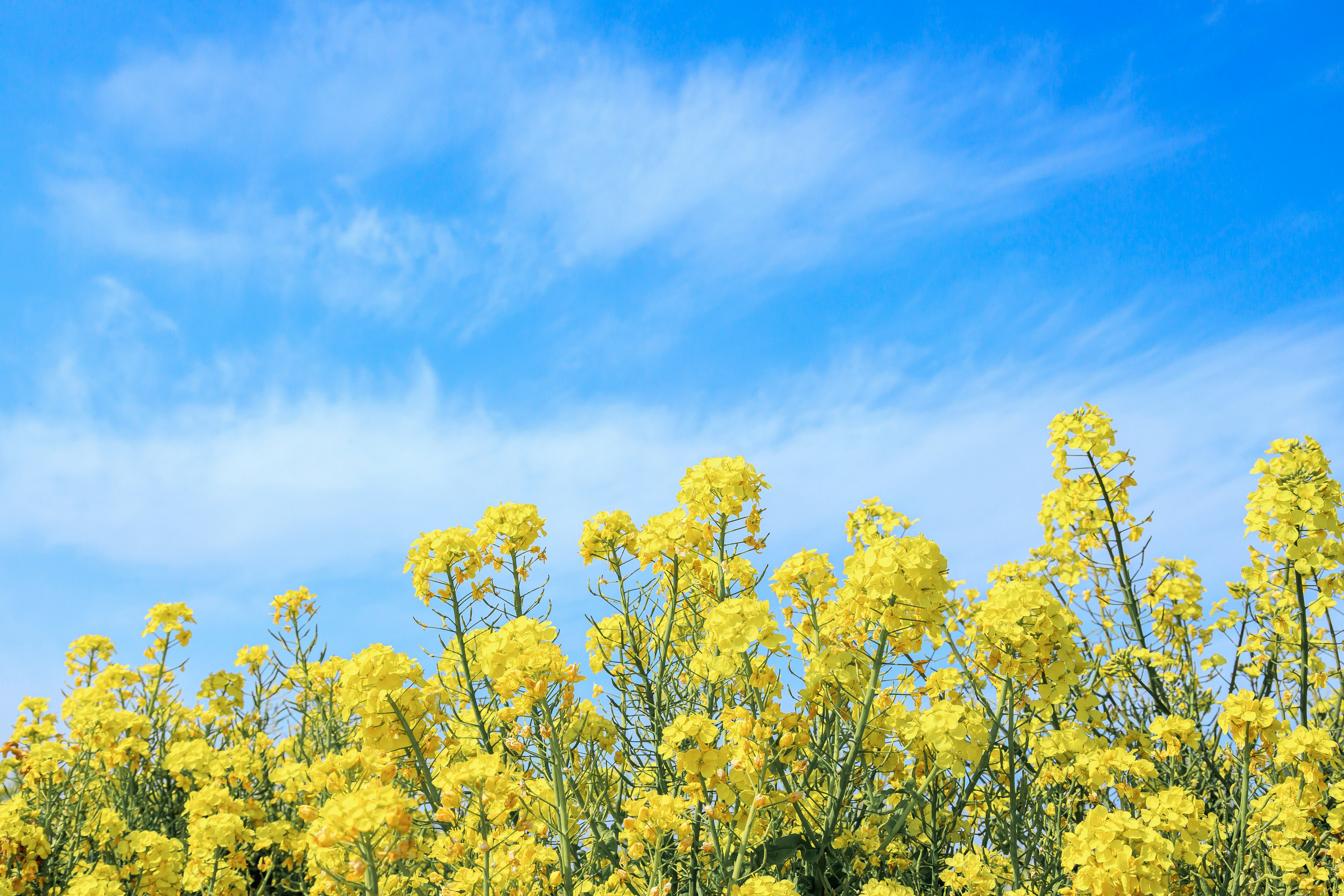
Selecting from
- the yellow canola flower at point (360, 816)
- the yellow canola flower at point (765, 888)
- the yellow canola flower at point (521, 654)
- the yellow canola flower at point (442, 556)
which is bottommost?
the yellow canola flower at point (765, 888)

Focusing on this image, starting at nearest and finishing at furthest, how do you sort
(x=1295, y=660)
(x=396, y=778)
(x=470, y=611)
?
(x=396, y=778) < (x=470, y=611) < (x=1295, y=660)

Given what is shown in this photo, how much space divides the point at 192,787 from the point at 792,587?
207 inches

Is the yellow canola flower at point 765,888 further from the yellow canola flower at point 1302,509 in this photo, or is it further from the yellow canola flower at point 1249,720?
the yellow canola flower at point 1302,509

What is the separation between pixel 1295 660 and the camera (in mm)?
5398

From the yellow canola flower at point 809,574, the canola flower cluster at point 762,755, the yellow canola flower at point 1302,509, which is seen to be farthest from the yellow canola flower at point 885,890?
the yellow canola flower at point 1302,509

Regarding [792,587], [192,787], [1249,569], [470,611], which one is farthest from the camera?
[192,787]

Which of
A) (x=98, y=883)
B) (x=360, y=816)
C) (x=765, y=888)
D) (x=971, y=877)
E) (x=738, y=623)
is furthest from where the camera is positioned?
(x=98, y=883)

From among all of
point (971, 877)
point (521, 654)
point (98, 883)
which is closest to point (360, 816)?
point (521, 654)

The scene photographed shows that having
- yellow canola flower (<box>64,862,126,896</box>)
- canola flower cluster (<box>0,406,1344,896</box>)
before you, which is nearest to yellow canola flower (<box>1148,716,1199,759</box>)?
canola flower cluster (<box>0,406,1344,896</box>)

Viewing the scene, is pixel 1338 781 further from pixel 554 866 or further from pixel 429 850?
pixel 429 850

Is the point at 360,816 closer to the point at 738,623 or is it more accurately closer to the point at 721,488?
the point at 738,623

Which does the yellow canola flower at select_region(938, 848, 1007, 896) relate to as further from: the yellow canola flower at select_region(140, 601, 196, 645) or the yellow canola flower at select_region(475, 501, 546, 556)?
the yellow canola flower at select_region(140, 601, 196, 645)

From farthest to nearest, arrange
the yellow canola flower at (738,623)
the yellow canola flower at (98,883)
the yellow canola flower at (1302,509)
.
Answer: the yellow canola flower at (1302,509) < the yellow canola flower at (98,883) < the yellow canola flower at (738,623)

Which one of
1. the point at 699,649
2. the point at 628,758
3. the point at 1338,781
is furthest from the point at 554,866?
the point at 1338,781
